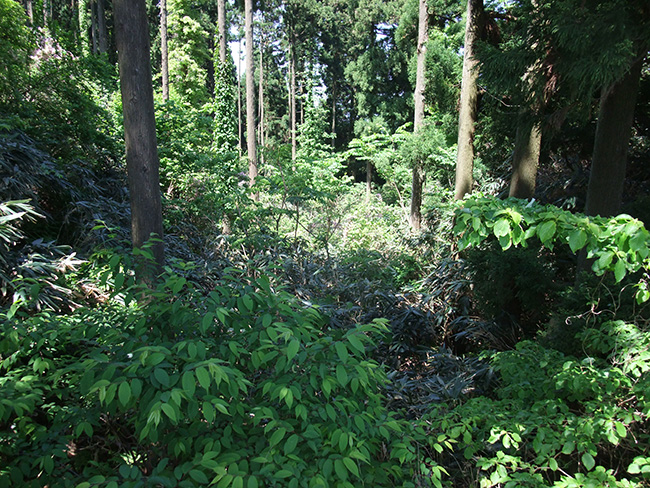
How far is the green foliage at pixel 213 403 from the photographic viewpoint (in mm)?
1617

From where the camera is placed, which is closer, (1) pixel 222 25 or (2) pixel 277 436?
(2) pixel 277 436

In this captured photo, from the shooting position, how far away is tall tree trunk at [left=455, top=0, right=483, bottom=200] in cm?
643

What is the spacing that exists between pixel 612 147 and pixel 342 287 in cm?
353

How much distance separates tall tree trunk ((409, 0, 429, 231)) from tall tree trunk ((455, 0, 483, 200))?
2.46 metres

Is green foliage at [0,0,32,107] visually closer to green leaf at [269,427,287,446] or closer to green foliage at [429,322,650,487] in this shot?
green leaf at [269,427,287,446]

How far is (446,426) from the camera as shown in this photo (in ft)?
7.75

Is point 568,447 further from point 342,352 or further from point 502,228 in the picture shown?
point 342,352

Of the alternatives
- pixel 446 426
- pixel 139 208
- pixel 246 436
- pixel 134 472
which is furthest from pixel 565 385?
pixel 139 208

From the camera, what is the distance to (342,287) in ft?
18.8

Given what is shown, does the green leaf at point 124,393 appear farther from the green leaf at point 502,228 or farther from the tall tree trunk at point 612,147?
the tall tree trunk at point 612,147

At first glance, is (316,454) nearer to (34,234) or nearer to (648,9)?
(34,234)

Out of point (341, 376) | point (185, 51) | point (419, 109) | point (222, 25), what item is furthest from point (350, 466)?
point (185, 51)

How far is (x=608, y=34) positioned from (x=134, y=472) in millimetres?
4605

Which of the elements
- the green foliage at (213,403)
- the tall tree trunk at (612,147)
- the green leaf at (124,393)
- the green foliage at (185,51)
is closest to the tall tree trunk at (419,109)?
the tall tree trunk at (612,147)
